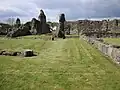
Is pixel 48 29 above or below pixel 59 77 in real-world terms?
above

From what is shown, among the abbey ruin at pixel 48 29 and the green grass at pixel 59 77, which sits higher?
the abbey ruin at pixel 48 29

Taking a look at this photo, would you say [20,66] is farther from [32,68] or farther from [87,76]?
[87,76]

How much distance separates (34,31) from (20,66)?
207 feet

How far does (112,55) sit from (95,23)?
99280 mm

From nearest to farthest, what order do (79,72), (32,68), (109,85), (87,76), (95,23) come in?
1. (109,85)
2. (87,76)
3. (79,72)
4. (32,68)
5. (95,23)

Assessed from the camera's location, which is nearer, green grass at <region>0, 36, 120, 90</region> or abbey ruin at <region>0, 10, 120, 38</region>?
green grass at <region>0, 36, 120, 90</region>

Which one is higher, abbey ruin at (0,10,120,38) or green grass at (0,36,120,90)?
abbey ruin at (0,10,120,38)

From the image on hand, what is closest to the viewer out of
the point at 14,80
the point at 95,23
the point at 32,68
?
the point at 14,80

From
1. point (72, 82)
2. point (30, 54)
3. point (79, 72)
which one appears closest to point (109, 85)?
point (72, 82)

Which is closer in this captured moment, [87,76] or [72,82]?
[72,82]

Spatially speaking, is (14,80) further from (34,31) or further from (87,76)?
(34,31)

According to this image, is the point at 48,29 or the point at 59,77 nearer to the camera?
the point at 59,77

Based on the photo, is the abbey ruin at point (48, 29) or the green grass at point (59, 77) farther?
the abbey ruin at point (48, 29)

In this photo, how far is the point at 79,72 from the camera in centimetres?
1293
